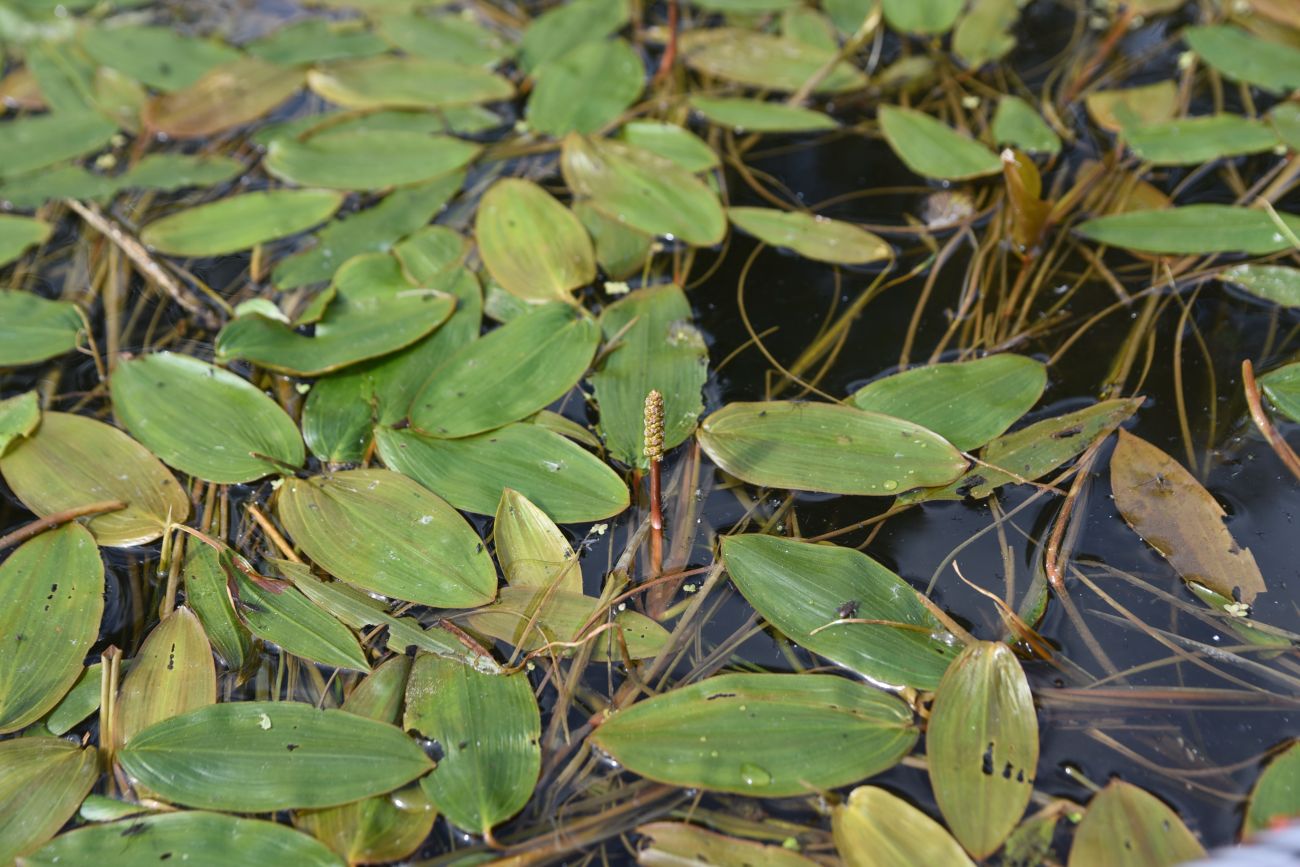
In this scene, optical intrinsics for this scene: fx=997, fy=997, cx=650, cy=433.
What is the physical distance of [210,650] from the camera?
147 cm

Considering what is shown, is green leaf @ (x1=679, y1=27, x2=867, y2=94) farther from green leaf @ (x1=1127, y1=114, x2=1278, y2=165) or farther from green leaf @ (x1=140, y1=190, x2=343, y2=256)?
green leaf @ (x1=140, y1=190, x2=343, y2=256)

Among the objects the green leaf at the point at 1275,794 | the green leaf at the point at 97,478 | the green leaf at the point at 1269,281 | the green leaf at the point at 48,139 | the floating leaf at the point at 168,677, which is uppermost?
the green leaf at the point at 1269,281

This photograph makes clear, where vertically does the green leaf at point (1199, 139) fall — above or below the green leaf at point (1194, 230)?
above

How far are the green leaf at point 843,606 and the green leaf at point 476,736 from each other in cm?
37

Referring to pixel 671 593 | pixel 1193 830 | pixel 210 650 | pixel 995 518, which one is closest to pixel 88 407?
pixel 210 650

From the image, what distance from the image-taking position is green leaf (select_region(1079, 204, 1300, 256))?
1928 mm

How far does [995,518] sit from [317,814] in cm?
108

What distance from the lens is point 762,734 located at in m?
1.32

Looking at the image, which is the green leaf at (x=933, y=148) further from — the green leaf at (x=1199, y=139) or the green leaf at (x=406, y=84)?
the green leaf at (x=406, y=84)

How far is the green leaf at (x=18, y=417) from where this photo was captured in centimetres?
177

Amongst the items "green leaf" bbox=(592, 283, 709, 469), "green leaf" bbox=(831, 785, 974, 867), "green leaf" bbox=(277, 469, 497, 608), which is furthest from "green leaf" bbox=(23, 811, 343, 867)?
"green leaf" bbox=(592, 283, 709, 469)

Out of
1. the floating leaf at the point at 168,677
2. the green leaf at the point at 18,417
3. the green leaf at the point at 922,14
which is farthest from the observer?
the green leaf at the point at 922,14

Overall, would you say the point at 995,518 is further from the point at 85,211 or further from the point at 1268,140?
the point at 85,211

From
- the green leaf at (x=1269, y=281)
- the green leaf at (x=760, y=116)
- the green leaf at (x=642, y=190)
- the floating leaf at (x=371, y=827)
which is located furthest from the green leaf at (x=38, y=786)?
the green leaf at (x=1269, y=281)
